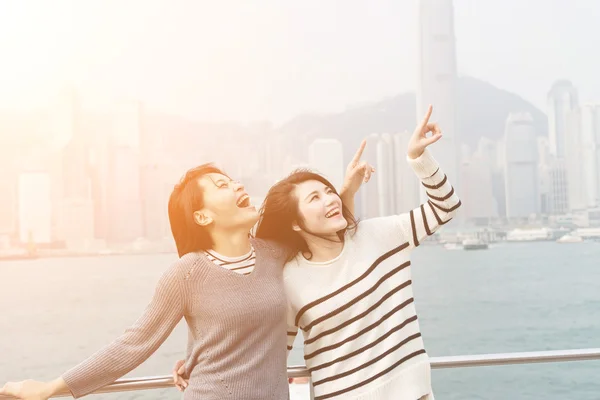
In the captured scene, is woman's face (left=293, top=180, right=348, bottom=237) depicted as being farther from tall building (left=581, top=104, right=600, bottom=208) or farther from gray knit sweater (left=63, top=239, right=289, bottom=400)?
tall building (left=581, top=104, right=600, bottom=208)

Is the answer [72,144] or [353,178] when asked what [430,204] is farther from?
[72,144]

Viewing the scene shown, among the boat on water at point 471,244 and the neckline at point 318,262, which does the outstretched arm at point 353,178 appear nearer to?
the neckline at point 318,262

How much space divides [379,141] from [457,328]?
936cm

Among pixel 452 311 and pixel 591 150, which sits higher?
pixel 591 150

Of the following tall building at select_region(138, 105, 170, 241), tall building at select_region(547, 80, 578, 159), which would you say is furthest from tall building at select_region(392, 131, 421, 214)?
tall building at select_region(547, 80, 578, 159)

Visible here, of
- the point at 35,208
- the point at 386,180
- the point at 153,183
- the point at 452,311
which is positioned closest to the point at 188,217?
the point at 386,180

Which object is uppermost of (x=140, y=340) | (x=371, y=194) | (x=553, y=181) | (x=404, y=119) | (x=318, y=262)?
(x=404, y=119)

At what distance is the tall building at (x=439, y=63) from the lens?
77.8 feet

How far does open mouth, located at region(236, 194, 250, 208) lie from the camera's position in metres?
1.16

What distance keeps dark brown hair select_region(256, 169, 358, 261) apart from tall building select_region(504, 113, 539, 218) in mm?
25403

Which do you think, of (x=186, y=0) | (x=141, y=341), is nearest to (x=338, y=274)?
(x=141, y=341)

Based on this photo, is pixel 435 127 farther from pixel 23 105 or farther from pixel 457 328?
pixel 457 328

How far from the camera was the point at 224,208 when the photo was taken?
44.5 inches

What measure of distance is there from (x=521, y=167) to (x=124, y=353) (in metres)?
27.9
